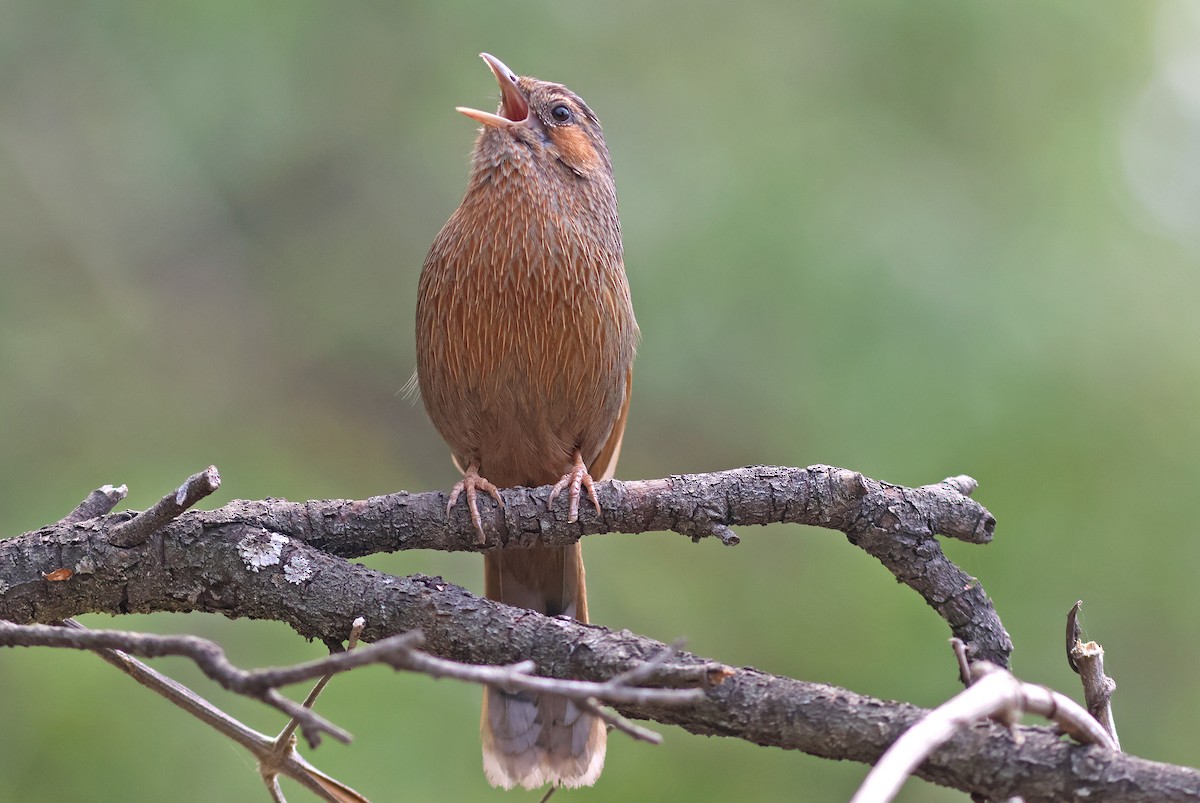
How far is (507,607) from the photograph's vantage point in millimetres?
2449

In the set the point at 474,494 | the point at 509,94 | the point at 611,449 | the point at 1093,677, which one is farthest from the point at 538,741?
the point at 509,94

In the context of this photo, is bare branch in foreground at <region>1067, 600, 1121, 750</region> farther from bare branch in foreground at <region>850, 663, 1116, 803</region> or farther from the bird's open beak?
the bird's open beak

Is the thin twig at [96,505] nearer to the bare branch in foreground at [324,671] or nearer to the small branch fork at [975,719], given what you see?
the bare branch in foreground at [324,671]

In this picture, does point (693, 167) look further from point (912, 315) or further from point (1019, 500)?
point (1019, 500)

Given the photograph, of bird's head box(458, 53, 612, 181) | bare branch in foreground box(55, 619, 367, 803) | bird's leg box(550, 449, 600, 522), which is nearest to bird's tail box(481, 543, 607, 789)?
bird's leg box(550, 449, 600, 522)

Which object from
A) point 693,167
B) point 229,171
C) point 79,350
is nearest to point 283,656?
point 79,350

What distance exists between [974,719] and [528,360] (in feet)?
6.34

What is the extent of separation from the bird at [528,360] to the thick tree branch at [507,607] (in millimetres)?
723

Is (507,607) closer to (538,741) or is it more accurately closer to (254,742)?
(254,742)

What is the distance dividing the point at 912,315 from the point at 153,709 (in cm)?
295

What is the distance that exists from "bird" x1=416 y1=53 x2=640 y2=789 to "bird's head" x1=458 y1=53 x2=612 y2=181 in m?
0.01

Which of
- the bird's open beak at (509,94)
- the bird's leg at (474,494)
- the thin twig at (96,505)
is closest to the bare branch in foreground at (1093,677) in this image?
the bird's leg at (474,494)

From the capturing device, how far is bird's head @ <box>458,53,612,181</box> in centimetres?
379

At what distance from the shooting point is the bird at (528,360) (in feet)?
11.3
